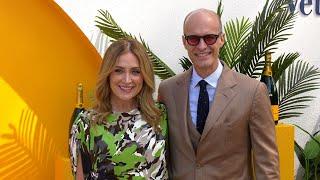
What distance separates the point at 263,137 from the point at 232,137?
0.13 m

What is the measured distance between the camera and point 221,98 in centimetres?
196

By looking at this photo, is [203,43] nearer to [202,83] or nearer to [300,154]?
[202,83]

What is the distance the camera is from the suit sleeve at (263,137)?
190 cm

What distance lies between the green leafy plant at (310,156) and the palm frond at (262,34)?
75 cm

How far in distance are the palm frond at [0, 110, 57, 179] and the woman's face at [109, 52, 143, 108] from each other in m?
1.17

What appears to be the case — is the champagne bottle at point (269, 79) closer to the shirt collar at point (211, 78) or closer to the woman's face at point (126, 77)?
the shirt collar at point (211, 78)

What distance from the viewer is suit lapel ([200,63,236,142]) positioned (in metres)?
1.91

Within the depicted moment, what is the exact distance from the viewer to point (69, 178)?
9.19ft

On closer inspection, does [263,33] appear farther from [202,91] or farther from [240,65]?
[202,91]

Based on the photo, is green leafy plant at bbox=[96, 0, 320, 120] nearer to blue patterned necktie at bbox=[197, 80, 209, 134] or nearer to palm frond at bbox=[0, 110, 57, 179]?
palm frond at bbox=[0, 110, 57, 179]

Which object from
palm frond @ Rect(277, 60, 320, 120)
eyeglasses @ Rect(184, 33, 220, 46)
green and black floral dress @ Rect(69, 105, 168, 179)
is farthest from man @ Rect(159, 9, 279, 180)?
palm frond @ Rect(277, 60, 320, 120)

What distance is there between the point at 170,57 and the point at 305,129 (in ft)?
4.45

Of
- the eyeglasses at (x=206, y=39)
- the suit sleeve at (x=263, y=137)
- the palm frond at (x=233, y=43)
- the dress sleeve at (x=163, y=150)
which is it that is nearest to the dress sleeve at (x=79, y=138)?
the dress sleeve at (x=163, y=150)

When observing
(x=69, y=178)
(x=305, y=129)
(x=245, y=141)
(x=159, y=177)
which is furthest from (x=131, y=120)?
(x=305, y=129)
